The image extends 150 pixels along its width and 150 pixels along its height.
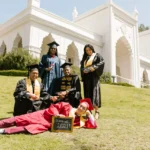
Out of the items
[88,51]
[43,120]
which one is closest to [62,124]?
[43,120]

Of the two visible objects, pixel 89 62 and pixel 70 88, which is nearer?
pixel 70 88

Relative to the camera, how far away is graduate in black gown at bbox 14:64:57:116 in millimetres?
4836

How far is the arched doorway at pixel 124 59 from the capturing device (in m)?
26.0

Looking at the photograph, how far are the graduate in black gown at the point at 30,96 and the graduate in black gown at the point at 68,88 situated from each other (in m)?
0.29

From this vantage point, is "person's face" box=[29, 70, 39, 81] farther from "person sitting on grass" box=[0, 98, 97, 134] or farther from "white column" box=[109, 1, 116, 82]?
"white column" box=[109, 1, 116, 82]

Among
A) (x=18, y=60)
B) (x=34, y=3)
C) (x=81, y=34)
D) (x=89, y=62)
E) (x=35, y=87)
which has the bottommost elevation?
(x=35, y=87)

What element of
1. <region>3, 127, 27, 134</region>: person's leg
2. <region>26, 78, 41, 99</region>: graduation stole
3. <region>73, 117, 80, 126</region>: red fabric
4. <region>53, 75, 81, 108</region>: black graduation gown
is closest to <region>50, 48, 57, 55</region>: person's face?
<region>53, 75, 81, 108</region>: black graduation gown

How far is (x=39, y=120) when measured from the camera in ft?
13.8

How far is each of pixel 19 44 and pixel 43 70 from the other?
16.0m

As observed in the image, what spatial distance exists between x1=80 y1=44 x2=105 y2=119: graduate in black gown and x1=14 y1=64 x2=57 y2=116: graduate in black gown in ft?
2.96

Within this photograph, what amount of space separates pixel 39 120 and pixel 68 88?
1.38 metres

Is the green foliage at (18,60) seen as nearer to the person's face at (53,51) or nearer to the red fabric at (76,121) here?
the person's face at (53,51)

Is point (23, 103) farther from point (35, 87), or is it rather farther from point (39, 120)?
point (39, 120)

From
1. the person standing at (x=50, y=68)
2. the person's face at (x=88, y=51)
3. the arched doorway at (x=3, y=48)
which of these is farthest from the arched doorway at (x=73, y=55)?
the person's face at (x=88, y=51)
